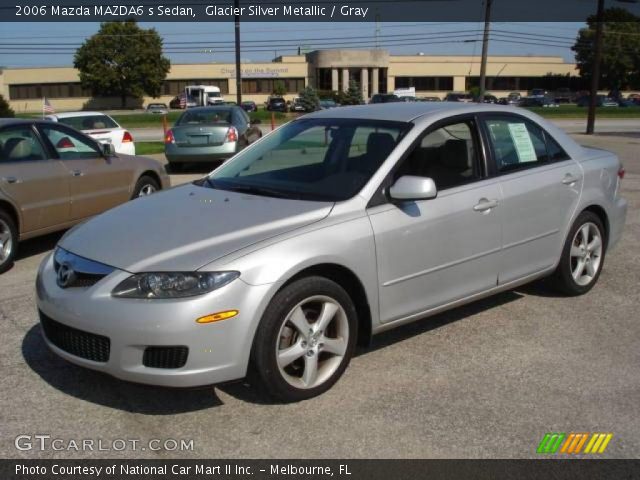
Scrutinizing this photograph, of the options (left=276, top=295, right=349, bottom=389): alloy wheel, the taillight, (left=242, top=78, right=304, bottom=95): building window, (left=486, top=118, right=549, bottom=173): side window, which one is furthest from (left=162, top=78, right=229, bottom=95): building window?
(left=276, top=295, right=349, bottom=389): alloy wheel

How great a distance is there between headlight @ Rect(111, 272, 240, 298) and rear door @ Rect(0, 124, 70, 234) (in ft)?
13.1

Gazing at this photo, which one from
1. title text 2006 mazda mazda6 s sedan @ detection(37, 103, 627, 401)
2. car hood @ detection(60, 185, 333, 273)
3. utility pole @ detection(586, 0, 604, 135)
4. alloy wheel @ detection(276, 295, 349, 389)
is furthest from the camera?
utility pole @ detection(586, 0, 604, 135)

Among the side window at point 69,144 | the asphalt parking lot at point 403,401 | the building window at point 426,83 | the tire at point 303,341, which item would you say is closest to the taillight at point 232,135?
the side window at point 69,144

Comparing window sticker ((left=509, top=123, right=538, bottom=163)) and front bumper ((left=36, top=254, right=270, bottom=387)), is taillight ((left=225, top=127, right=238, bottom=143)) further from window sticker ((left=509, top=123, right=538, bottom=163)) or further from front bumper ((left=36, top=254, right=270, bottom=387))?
front bumper ((left=36, top=254, right=270, bottom=387))

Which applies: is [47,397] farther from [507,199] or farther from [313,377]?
[507,199]

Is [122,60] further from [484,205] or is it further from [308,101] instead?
[484,205]

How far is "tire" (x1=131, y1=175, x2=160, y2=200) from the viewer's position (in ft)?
28.4

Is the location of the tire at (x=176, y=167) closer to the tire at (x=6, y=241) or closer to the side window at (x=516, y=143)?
the tire at (x=6, y=241)

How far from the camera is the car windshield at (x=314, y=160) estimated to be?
438 centimetres

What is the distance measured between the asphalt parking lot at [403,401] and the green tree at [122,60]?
8038 cm

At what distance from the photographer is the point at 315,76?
91000 millimetres

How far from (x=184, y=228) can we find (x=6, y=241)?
12.2 ft

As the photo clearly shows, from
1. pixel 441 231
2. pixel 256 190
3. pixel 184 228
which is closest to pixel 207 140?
pixel 256 190
